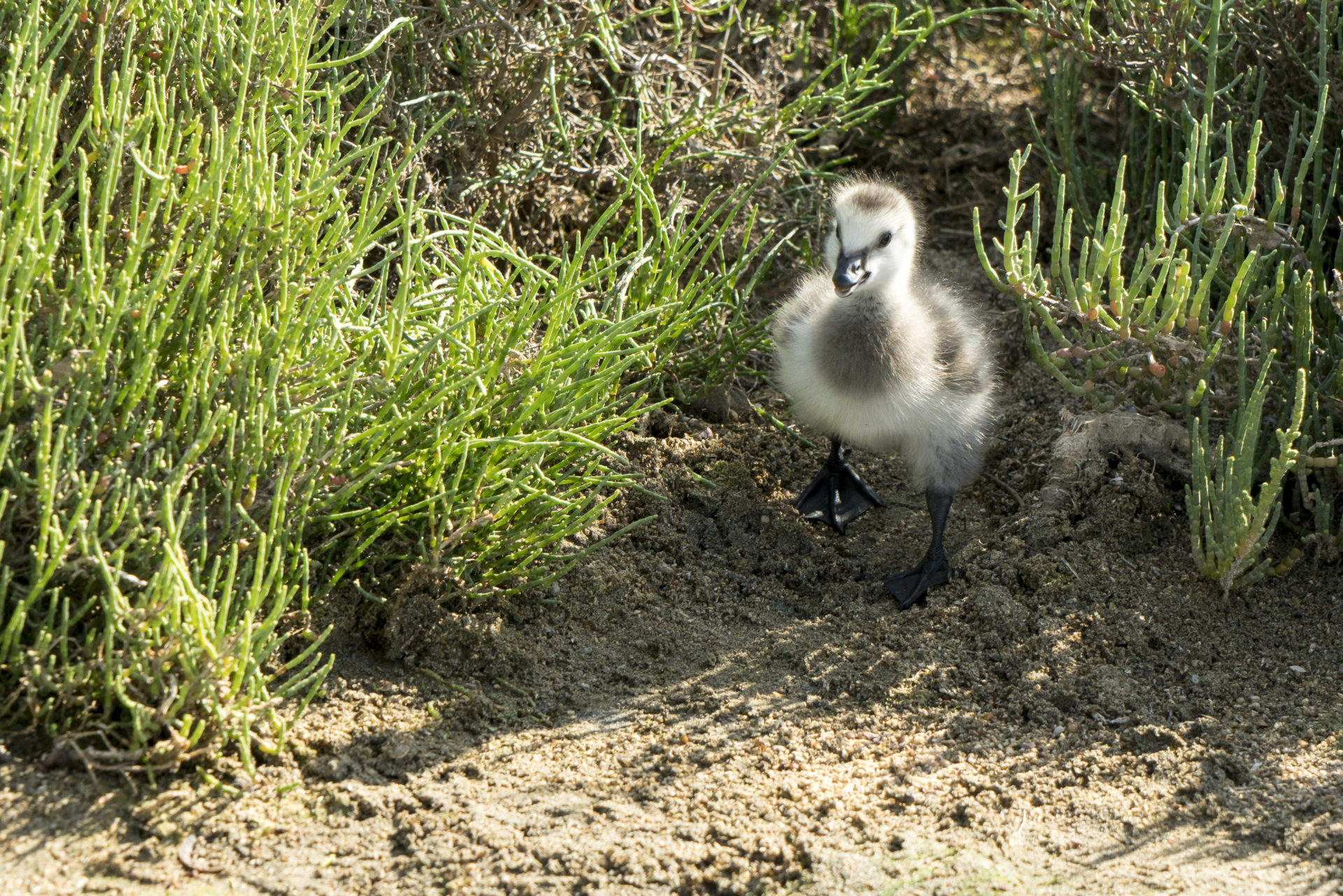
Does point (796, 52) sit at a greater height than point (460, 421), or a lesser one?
greater

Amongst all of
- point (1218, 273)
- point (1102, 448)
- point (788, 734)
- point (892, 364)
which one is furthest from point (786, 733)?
point (1218, 273)

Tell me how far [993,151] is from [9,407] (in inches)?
163

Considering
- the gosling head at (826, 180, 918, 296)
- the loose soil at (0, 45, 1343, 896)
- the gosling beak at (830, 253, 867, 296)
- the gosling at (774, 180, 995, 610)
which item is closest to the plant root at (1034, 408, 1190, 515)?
the loose soil at (0, 45, 1343, 896)

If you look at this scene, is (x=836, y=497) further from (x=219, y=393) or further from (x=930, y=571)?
(x=219, y=393)

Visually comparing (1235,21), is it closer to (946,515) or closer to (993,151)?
(993,151)

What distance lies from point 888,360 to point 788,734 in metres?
1.18

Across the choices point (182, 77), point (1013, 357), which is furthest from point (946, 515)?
point (182, 77)

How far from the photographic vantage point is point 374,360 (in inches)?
120

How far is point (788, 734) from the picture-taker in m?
2.98

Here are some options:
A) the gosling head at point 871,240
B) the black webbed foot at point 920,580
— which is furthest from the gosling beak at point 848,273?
the black webbed foot at point 920,580

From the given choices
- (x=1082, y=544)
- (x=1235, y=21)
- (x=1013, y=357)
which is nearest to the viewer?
(x=1082, y=544)

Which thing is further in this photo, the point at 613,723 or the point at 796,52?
the point at 796,52

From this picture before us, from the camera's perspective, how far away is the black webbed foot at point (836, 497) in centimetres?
397

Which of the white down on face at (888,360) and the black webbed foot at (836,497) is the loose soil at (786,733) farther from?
the white down on face at (888,360)
